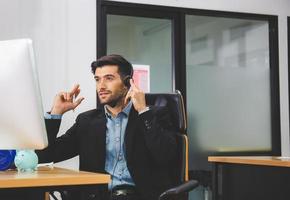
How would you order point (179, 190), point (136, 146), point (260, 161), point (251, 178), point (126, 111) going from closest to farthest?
point (179, 190), point (136, 146), point (126, 111), point (260, 161), point (251, 178)

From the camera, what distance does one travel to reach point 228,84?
425 centimetres


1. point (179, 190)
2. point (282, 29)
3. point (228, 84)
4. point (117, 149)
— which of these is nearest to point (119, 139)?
point (117, 149)

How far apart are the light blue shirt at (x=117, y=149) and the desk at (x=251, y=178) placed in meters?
0.93

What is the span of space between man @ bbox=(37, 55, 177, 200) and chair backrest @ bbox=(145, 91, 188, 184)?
0.03m

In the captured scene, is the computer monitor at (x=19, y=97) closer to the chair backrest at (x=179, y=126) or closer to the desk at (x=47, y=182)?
the desk at (x=47, y=182)

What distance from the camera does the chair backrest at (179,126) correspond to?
232 centimetres

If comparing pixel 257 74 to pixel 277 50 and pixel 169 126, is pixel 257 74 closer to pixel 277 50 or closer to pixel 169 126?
pixel 277 50

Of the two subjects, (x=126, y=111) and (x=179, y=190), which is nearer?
(x=179, y=190)

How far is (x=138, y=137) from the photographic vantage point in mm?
2426

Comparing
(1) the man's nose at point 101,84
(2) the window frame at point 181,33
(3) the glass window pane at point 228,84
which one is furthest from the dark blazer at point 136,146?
(3) the glass window pane at point 228,84

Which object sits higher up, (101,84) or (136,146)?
(101,84)

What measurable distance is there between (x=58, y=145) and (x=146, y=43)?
6.04ft

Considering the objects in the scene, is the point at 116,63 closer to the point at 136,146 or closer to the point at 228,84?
the point at 136,146

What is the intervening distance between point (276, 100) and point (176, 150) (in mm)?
2263
